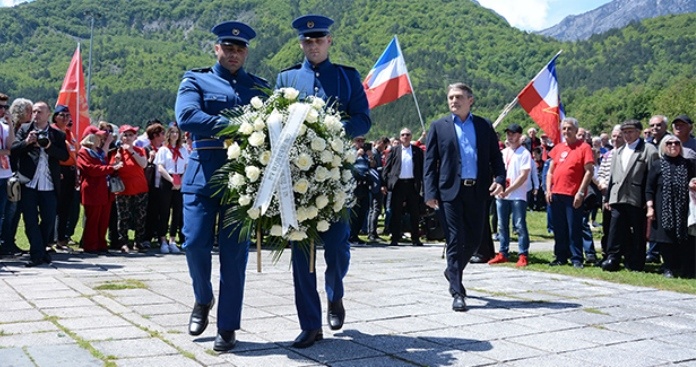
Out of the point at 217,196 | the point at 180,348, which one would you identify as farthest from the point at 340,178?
the point at 180,348

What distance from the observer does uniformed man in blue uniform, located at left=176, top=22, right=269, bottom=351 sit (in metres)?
5.03

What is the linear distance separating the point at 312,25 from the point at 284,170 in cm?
131

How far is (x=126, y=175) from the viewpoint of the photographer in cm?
1154

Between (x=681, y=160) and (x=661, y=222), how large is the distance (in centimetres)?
85

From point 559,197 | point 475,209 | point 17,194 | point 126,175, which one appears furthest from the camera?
point 126,175

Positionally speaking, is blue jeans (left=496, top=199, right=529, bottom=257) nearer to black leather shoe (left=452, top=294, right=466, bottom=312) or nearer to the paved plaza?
the paved plaza

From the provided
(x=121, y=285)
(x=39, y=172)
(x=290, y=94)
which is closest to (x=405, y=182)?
(x=39, y=172)

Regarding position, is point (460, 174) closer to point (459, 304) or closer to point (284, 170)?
point (459, 304)

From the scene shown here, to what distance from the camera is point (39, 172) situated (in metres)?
9.83

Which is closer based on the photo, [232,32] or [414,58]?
[232,32]

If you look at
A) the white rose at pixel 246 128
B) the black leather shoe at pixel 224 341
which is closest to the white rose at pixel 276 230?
the white rose at pixel 246 128

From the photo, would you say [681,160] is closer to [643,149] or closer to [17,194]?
[643,149]

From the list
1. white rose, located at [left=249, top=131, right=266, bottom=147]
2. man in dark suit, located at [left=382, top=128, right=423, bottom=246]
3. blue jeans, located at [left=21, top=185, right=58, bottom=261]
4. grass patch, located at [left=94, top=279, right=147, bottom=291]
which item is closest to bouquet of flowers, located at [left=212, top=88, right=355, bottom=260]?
white rose, located at [left=249, top=131, right=266, bottom=147]

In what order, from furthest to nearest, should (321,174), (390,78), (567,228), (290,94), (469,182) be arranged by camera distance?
1. (390,78)
2. (567,228)
3. (469,182)
4. (290,94)
5. (321,174)
